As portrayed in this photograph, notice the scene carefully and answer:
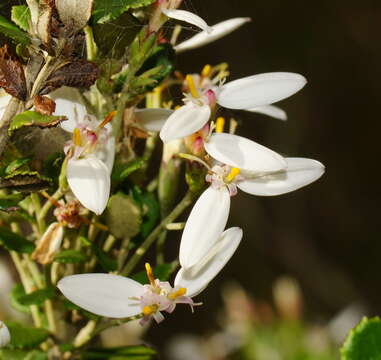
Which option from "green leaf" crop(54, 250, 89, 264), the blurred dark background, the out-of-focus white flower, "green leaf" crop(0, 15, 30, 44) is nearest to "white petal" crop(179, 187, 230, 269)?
the out-of-focus white flower

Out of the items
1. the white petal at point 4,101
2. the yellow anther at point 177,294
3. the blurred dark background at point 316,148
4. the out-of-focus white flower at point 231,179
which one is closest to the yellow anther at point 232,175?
the out-of-focus white flower at point 231,179

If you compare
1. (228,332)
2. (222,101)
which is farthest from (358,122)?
(222,101)

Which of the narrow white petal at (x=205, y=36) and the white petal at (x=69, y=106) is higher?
the narrow white petal at (x=205, y=36)

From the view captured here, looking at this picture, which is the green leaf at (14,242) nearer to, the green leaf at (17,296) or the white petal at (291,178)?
the green leaf at (17,296)

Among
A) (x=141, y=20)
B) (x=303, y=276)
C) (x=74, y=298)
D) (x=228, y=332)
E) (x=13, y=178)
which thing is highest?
(x=141, y=20)

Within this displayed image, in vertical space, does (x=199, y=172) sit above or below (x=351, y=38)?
above

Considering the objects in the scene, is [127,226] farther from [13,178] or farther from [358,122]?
[358,122]

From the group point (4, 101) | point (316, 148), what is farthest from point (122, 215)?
point (316, 148)
